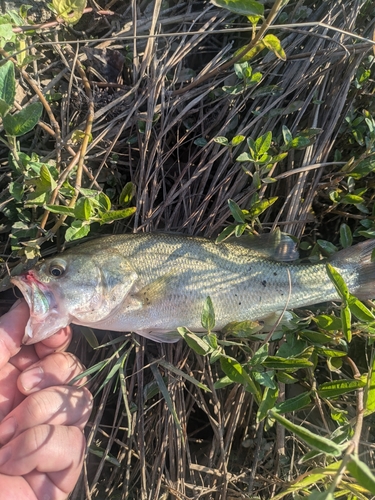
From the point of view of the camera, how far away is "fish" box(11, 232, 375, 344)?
2.50 meters

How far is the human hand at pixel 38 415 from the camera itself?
2293 millimetres

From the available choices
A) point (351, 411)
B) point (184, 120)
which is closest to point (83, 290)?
point (184, 120)

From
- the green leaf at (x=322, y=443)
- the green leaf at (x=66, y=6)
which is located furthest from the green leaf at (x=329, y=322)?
the green leaf at (x=66, y=6)

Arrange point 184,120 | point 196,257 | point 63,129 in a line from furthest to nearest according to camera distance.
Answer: point 184,120 → point 63,129 → point 196,257

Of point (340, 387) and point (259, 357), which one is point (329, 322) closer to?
point (340, 387)

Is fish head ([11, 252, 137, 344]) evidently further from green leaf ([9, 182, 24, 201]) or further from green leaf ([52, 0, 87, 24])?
green leaf ([52, 0, 87, 24])

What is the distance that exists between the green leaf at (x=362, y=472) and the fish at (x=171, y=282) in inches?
50.8

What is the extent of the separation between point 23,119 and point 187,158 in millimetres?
1395

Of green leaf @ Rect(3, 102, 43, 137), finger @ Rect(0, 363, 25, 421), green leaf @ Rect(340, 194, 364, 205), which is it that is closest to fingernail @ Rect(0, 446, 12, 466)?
finger @ Rect(0, 363, 25, 421)

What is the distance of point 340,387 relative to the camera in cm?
225

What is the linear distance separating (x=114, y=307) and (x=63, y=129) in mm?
1372

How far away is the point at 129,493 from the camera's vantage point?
3.05 meters

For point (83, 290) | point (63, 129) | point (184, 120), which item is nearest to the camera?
point (83, 290)

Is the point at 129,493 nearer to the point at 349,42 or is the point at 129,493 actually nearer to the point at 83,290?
the point at 83,290
